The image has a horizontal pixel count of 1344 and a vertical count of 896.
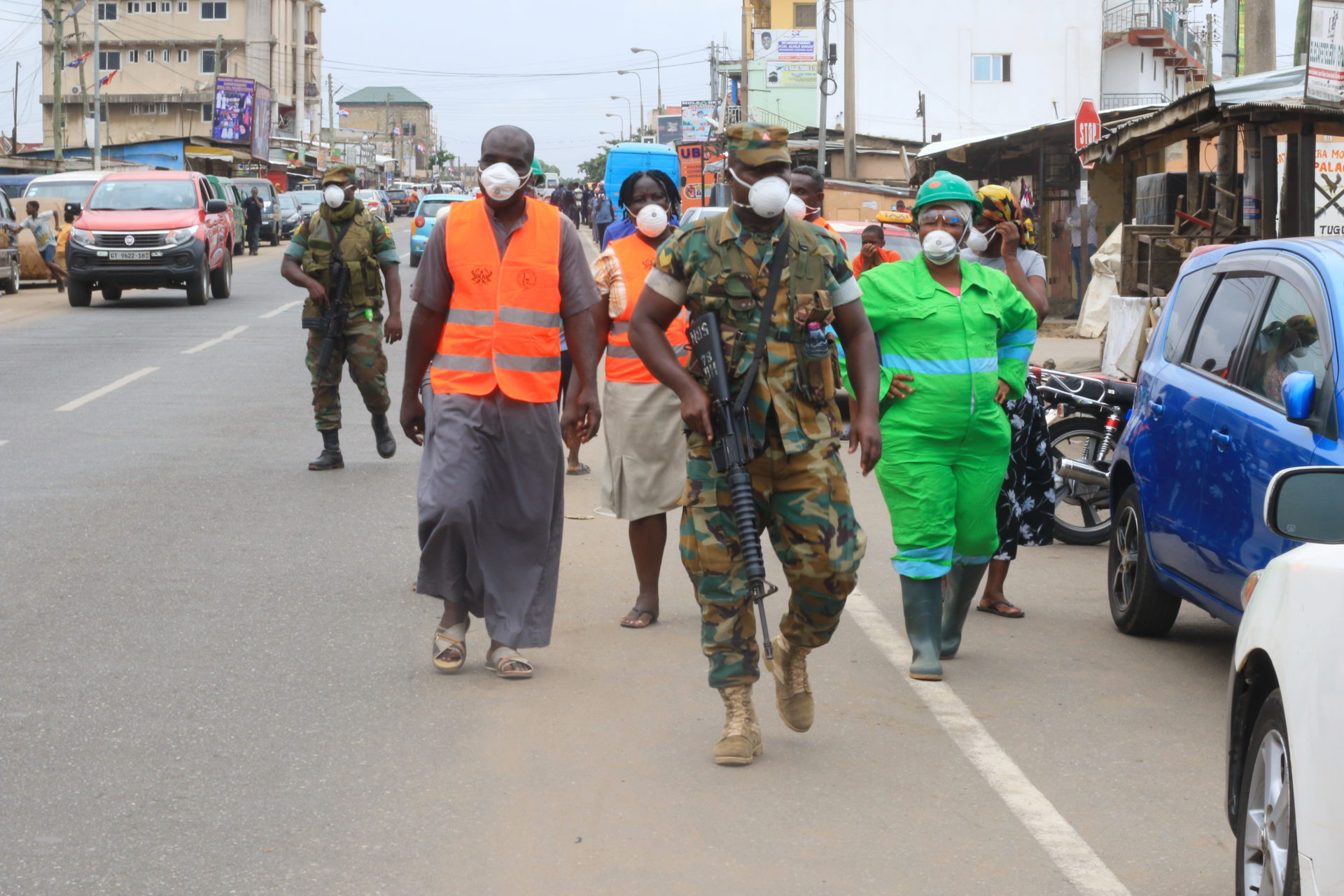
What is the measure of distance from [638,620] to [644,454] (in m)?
0.68

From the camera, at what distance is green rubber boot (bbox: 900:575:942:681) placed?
572 centimetres

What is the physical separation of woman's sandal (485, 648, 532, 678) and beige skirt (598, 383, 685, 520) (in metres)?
0.92

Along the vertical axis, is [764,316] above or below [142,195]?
below

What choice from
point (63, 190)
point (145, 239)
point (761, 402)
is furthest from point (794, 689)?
point (63, 190)

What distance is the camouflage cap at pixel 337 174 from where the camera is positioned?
932 cm

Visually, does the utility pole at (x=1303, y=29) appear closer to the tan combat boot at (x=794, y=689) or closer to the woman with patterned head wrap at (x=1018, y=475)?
the woman with patterned head wrap at (x=1018, y=475)

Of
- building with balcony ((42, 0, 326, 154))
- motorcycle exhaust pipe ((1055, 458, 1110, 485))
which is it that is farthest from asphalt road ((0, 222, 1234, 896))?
building with balcony ((42, 0, 326, 154))

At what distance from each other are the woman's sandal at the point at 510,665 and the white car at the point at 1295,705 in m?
2.88

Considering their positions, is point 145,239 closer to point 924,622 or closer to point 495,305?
point 495,305

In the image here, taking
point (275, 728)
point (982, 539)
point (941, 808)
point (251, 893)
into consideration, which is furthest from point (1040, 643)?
point (251, 893)

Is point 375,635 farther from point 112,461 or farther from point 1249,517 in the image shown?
point 112,461

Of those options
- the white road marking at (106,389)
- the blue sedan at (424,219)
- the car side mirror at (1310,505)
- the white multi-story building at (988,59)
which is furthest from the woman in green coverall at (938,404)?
the white multi-story building at (988,59)

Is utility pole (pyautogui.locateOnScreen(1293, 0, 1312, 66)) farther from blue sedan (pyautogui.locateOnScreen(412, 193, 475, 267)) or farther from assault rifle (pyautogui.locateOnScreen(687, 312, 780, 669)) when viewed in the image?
blue sedan (pyautogui.locateOnScreen(412, 193, 475, 267))

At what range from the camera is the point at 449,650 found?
578 cm
